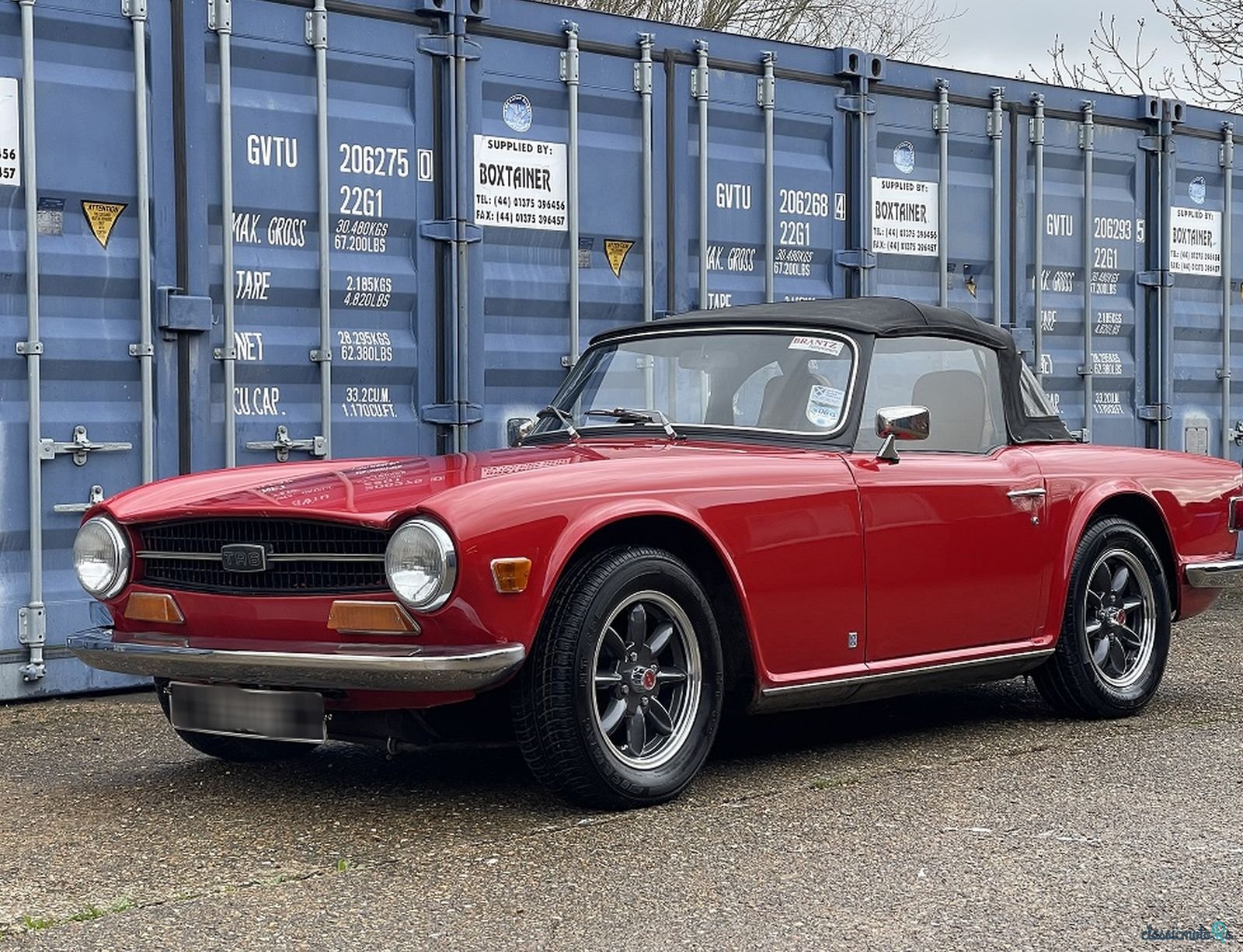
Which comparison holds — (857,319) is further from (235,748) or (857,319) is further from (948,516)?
(235,748)

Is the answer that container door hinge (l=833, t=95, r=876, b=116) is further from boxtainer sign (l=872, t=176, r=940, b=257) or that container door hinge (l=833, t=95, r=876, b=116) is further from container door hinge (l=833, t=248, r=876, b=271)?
container door hinge (l=833, t=248, r=876, b=271)

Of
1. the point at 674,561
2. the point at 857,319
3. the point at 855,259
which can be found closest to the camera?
the point at 674,561

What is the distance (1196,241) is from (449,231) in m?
5.62

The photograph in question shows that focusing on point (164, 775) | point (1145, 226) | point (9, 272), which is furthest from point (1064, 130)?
point (164, 775)

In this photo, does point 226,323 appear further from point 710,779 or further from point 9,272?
point 710,779

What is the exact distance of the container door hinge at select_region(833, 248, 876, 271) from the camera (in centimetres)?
936

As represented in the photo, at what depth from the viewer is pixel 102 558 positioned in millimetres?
5184

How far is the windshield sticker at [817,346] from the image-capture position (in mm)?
5938

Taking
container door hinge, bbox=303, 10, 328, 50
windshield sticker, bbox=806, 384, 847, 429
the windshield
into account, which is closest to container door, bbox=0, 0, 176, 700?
container door hinge, bbox=303, 10, 328, 50

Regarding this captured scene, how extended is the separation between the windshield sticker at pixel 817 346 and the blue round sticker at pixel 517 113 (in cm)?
271

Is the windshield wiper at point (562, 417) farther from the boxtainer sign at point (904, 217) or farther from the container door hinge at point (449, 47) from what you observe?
the boxtainer sign at point (904, 217)

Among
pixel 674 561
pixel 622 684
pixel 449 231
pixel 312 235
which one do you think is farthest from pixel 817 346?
pixel 312 235

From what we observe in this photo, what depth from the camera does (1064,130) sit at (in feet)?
34.4

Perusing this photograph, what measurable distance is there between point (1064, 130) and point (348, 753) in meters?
6.47
